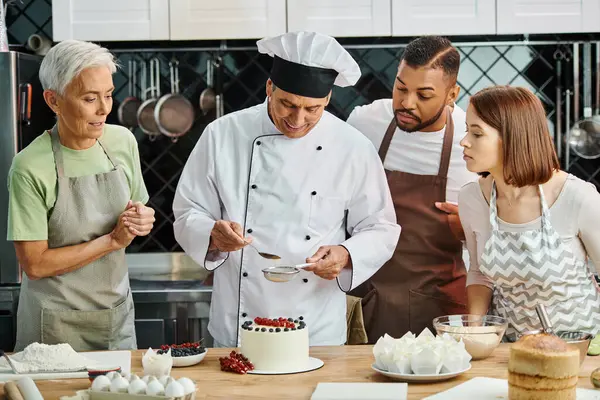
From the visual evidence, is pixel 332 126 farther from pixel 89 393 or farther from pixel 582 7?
pixel 582 7

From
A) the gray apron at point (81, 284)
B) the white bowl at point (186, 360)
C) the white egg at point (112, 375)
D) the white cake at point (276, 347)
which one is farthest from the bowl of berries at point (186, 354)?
the gray apron at point (81, 284)

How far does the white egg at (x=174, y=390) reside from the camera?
1.81 m

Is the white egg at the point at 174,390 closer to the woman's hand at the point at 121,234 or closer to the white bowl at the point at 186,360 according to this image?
the white bowl at the point at 186,360

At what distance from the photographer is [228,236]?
2.50 meters

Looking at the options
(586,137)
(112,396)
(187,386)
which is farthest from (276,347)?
(586,137)

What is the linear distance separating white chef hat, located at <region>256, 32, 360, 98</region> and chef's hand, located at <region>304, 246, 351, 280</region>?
47cm

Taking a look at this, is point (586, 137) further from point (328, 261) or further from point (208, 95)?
point (328, 261)

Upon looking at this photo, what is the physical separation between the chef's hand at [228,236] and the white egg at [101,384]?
2.33ft

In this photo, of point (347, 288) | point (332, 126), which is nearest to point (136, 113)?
point (332, 126)

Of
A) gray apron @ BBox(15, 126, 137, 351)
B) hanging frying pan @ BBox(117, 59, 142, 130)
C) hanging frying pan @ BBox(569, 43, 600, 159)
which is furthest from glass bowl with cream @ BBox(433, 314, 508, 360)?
hanging frying pan @ BBox(117, 59, 142, 130)

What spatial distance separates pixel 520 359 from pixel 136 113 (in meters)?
2.91

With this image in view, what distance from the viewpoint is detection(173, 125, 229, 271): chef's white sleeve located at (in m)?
2.62

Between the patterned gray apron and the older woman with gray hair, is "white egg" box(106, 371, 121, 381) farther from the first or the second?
the patterned gray apron

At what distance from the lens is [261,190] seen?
271cm
